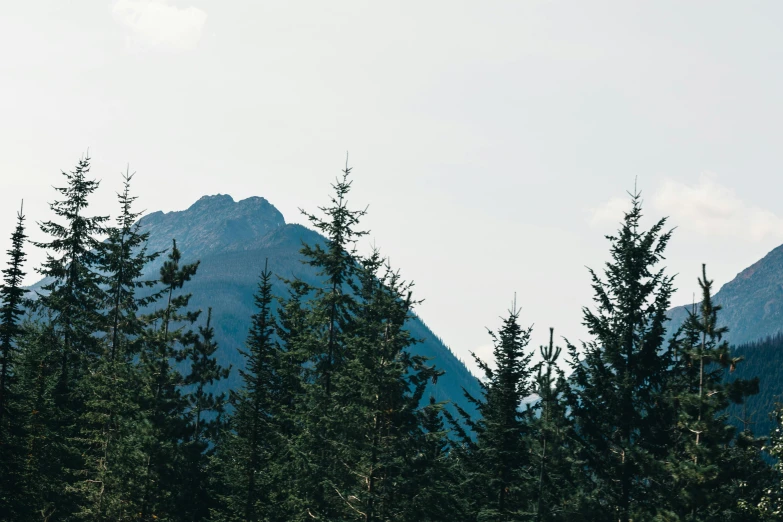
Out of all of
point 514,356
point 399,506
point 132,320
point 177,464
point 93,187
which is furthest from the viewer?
point 93,187

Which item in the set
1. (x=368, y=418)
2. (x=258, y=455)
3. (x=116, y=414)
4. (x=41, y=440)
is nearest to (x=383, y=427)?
(x=368, y=418)

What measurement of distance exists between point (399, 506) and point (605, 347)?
31.8ft

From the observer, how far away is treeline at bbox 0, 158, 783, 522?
91.2ft

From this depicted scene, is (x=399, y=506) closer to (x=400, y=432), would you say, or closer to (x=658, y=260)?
(x=400, y=432)

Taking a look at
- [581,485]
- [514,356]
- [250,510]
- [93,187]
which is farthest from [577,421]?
[93,187]

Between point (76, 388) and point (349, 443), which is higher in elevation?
point (76, 388)

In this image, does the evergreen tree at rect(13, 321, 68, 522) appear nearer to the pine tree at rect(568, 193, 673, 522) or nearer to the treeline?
the treeline

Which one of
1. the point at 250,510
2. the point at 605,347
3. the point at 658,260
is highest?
the point at 658,260

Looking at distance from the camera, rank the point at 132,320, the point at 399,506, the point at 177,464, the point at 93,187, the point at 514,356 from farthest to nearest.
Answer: the point at 93,187, the point at 132,320, the point at 177,464, the point at 514,356, the point at 399,506

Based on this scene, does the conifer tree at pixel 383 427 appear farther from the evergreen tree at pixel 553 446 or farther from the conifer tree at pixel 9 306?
the conifer tree at pixel 9 306

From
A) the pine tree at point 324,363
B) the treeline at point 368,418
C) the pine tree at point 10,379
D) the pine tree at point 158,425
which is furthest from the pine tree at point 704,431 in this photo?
the pine tree at point 10,379

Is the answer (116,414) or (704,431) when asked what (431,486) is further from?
(116,414)

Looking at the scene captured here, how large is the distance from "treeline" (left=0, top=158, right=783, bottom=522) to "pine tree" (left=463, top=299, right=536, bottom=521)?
3.3 inches

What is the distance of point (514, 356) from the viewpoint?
3306 cm
